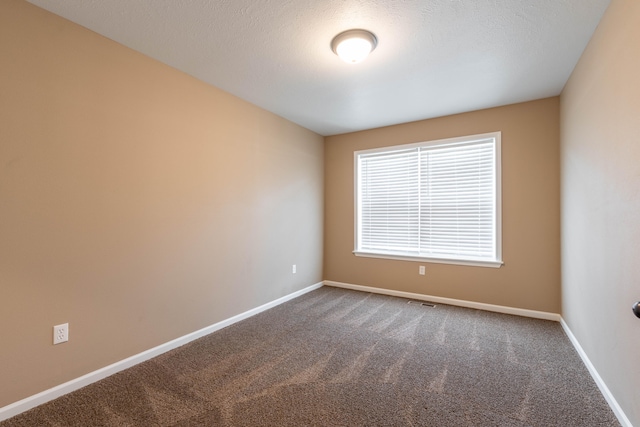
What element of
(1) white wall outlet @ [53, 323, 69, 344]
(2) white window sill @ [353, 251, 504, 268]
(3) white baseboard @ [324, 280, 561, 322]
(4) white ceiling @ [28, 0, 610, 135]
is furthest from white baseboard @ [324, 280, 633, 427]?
(1) white wall outlet @ [53, 323, 69, 344]

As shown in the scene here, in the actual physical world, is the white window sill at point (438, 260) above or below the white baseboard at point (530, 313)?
above

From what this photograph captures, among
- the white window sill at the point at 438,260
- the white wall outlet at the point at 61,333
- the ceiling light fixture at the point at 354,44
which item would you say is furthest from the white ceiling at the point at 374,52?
the white wall outlet at the point at 61,333

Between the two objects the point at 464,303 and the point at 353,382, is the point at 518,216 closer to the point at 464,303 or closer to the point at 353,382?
the point at 464,303

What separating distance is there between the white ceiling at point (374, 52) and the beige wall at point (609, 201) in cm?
32

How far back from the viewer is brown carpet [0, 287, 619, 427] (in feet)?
5.61

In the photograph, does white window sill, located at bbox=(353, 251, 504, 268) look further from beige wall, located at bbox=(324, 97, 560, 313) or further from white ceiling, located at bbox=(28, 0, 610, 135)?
white ceiling, located at bbox=(28, 0, 610, 135)

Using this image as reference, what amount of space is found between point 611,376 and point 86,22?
4.22 m

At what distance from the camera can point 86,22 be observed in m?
2.00

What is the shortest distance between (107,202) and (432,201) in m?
3.69

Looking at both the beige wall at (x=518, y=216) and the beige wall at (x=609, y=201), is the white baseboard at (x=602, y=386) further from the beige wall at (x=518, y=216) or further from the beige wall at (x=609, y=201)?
the beige wall at (x=518, y=216)

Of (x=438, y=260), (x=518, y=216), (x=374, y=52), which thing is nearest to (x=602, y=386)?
(x=518, y=216)

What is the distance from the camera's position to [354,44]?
2135mm

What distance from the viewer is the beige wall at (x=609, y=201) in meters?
1.56

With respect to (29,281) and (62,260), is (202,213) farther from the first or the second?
(29,281)
